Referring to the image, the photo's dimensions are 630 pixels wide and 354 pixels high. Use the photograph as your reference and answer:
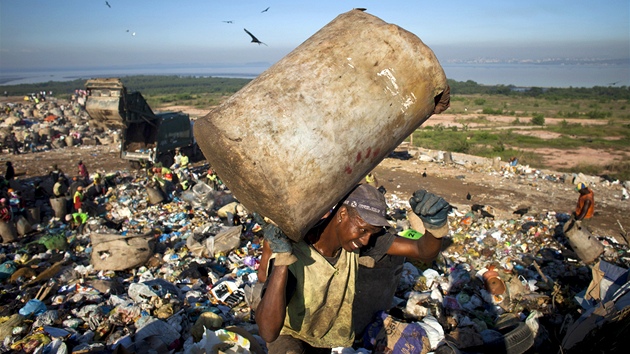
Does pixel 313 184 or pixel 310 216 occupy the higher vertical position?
pixel 313 184

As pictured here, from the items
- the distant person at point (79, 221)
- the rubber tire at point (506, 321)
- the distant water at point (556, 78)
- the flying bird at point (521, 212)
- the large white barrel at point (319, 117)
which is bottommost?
the distant person at point (79, 221)

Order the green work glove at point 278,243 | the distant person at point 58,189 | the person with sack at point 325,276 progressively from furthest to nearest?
1. the distant person at point 58,189
2. the person with sack at point 325,276
3. the green work glove at point 278,243

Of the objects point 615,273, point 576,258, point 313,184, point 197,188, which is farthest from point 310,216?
point 197,188

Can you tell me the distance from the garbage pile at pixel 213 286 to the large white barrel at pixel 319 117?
5.39ft

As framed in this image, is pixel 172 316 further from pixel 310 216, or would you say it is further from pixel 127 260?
pixel 310 216

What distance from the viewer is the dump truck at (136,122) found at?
12.1 metres

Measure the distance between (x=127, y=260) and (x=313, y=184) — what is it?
4.84 m

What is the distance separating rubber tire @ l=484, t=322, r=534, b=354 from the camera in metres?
3.23

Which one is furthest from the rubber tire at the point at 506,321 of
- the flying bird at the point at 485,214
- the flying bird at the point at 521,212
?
the flying bird at the point at 521,212

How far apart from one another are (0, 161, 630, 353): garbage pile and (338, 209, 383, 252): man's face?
41.0 inches

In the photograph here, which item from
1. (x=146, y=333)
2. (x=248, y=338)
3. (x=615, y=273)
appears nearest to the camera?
(x=248, y=338)

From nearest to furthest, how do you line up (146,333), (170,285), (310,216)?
(310,216) < (146,333) < (170,285)

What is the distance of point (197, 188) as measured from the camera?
9477 millimetres

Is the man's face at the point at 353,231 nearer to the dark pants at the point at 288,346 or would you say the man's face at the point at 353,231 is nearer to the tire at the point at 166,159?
the dark pants at the point at 288,346
